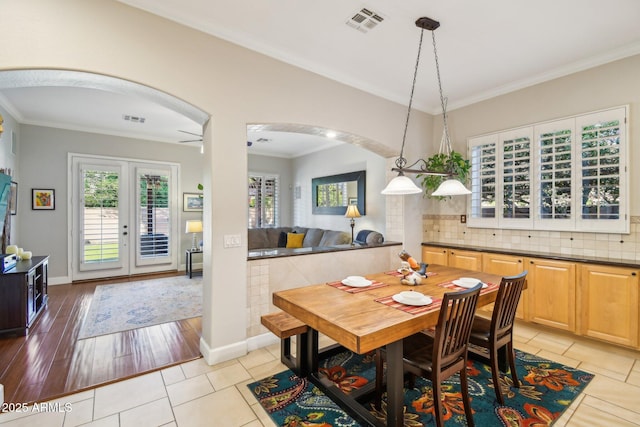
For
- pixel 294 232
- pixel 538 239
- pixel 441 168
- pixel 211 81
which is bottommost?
pixel 294 232

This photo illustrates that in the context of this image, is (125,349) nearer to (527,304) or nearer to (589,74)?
(527,304)

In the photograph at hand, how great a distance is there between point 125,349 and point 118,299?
79.2 inches

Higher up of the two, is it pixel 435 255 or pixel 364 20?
pixel 364 20

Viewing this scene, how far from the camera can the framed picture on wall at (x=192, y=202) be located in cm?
679

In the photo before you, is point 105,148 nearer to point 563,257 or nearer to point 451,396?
point 451,396

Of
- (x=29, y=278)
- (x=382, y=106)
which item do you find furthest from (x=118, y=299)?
(x=382, y=106)

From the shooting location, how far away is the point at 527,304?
3.47m

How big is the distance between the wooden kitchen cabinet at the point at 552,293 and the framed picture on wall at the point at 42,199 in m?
7.58

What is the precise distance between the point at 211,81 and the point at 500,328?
3215mm

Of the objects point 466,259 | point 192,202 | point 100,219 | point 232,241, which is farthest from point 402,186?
point 100,219

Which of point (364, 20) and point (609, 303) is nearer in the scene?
point (364, 20)

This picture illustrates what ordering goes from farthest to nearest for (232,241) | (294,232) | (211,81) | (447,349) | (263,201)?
(263,201)
(294,232)
(232,241)
(211,81)
(447,349)

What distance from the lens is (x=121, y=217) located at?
6.05 metres

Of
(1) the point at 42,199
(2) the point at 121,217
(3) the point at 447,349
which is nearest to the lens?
(3) the point at 447,349
